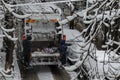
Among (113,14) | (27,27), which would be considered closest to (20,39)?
(27,27)

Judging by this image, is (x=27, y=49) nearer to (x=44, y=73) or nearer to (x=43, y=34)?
(x=43, y=34)

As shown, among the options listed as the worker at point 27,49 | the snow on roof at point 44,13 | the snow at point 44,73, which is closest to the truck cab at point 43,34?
the snow on roof at point 44,13

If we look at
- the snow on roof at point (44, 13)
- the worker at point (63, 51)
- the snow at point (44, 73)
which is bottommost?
the snow at point (44, 73)

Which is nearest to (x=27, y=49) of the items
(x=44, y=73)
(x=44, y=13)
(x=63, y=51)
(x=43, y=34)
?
(x=43, y=34)

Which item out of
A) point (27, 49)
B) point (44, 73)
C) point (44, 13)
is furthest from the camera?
point (44, 73)

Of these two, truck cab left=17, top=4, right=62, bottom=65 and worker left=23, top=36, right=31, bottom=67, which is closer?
worker left=23, top=36, right=31, bottom=67

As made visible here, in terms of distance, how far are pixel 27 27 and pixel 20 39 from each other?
4.90 feet

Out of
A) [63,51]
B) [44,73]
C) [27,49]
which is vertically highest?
[27,49]

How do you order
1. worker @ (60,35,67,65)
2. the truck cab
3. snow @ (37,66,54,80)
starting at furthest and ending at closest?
worker @ (60,35,67,65)
the truck cab
snow @ (37,66,54,80)

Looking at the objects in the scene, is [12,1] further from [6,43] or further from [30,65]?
[30,65]

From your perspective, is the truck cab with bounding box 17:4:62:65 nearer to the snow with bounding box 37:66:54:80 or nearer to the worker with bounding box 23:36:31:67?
the worker with bounding box 23:36:31:67

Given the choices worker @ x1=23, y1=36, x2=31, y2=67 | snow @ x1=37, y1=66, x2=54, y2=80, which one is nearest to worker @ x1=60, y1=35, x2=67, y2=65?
snow @ x1=37, y1=66, x2=54, y2=80

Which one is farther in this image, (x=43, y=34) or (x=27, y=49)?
(x=43, y=34)

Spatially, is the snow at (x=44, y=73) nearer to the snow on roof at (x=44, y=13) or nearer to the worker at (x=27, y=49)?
the worker at (x=27, y=49)
